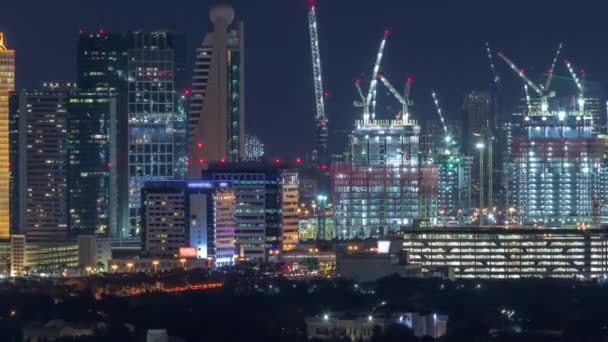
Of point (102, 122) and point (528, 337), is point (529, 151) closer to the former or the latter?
point (102, 122)

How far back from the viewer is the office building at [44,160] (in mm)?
111375

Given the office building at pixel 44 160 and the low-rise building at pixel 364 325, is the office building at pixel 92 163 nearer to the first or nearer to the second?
the office building at pixel 44 160

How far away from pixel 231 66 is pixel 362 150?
6.87 meters

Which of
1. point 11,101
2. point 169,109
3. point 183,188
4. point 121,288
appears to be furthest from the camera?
point 169,109

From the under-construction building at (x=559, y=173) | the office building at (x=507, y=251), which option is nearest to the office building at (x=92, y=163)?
the under-construction building at (x=559, y=173)

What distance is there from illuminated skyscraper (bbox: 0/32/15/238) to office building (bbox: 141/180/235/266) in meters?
9.44

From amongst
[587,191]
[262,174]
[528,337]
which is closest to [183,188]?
[262,174]

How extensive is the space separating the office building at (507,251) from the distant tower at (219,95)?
1858 cm

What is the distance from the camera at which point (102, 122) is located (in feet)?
385

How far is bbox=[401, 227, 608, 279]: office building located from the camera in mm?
93438

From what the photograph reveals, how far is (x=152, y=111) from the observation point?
119 meters

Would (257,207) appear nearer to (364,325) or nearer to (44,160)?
(44,160)

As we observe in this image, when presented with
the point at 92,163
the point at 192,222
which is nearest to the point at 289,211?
the point at 192,222

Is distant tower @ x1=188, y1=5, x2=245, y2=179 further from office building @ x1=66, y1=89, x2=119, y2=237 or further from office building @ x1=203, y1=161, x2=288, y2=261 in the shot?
office building @ x1=203, y1=161, x2=288, y2=261
